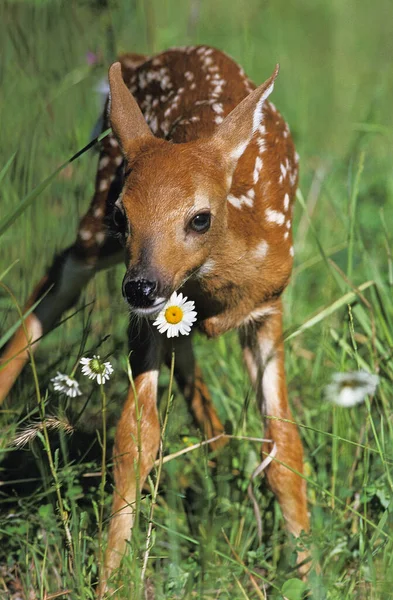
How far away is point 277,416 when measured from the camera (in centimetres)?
426

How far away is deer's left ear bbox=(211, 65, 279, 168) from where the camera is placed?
3684 mm

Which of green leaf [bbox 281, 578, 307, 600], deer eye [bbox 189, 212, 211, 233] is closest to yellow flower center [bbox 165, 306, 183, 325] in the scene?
deer eye [bbox 189, 212, 211, 233]

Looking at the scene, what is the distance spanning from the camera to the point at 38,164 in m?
5.04

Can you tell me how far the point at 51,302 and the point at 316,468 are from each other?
1317 millimetres

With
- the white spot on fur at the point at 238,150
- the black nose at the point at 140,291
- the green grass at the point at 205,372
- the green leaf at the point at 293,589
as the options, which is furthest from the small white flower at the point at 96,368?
the white spot on fur at the point at 238,150

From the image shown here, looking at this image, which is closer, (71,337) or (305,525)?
(305,525)

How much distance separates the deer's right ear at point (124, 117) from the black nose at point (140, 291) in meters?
0.69

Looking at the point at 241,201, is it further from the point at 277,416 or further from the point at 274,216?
the point at 277,416

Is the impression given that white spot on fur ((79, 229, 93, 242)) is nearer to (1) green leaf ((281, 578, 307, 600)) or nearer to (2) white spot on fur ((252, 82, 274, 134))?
(2) white spot on fur ((252, 82, 274, 134))

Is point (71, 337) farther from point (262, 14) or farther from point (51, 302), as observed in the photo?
point (262, 14)

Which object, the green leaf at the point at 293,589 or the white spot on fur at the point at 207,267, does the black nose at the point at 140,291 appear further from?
the green leaf at the point at 293,589

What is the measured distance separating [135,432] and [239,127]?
1202 mm

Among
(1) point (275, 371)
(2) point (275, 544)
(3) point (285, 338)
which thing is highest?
(3) point (285, 338)

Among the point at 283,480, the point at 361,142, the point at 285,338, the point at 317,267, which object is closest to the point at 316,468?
the point at 283,480
